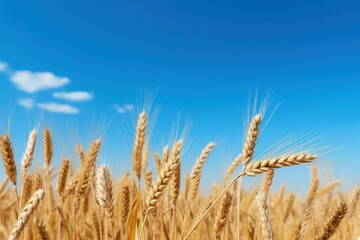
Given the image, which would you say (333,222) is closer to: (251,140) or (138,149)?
(251,140)

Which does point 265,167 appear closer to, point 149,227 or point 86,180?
point 86,180

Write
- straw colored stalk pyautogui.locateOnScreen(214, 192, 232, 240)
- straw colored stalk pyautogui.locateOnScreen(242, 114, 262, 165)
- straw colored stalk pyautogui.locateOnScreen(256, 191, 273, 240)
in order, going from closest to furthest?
straw colored stalk pyautogui.locateOnScreen(256, 191, 273, 240) < straw colored stalk pyautogui.locateOnScreen(242, 114, 262, 165) < straw colored stalk pyautogui.locateOnScreen(214, 192, 232, 240)

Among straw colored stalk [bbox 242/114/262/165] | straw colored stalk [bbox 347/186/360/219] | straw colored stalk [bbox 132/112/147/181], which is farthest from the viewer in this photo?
straw colored stalk [bbox 347/186/360/219]

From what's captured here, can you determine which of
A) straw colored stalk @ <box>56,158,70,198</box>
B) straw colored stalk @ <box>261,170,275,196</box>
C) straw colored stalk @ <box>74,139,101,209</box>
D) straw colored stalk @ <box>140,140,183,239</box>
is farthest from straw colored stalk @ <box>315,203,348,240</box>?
straw colored stalk @ <box>56,158,70,198</box>

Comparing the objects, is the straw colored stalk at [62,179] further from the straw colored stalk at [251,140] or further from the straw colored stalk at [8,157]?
the straw colored stalk at [251,140]

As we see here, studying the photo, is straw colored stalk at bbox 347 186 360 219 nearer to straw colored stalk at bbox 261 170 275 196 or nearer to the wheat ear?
straw colored stalk at bbox 261 170 275 196

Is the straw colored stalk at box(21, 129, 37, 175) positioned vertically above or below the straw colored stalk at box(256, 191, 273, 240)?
above

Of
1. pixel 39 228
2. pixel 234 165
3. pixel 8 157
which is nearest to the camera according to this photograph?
pixel 39 228

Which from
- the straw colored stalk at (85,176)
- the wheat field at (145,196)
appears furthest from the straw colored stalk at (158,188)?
the straw colored stalk at (85,176)

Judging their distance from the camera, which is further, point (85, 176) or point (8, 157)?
point (85, 176)

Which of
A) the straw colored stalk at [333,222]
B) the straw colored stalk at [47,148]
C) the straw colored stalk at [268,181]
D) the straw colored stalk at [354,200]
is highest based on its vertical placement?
the straw colored stalk at [47,148]

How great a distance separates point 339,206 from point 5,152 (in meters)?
2.01

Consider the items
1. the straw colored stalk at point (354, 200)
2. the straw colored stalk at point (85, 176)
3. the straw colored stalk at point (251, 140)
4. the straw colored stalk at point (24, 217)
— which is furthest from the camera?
the straw colored stalk at point (354, 200)

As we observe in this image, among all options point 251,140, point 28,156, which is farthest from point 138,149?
point 251,140
